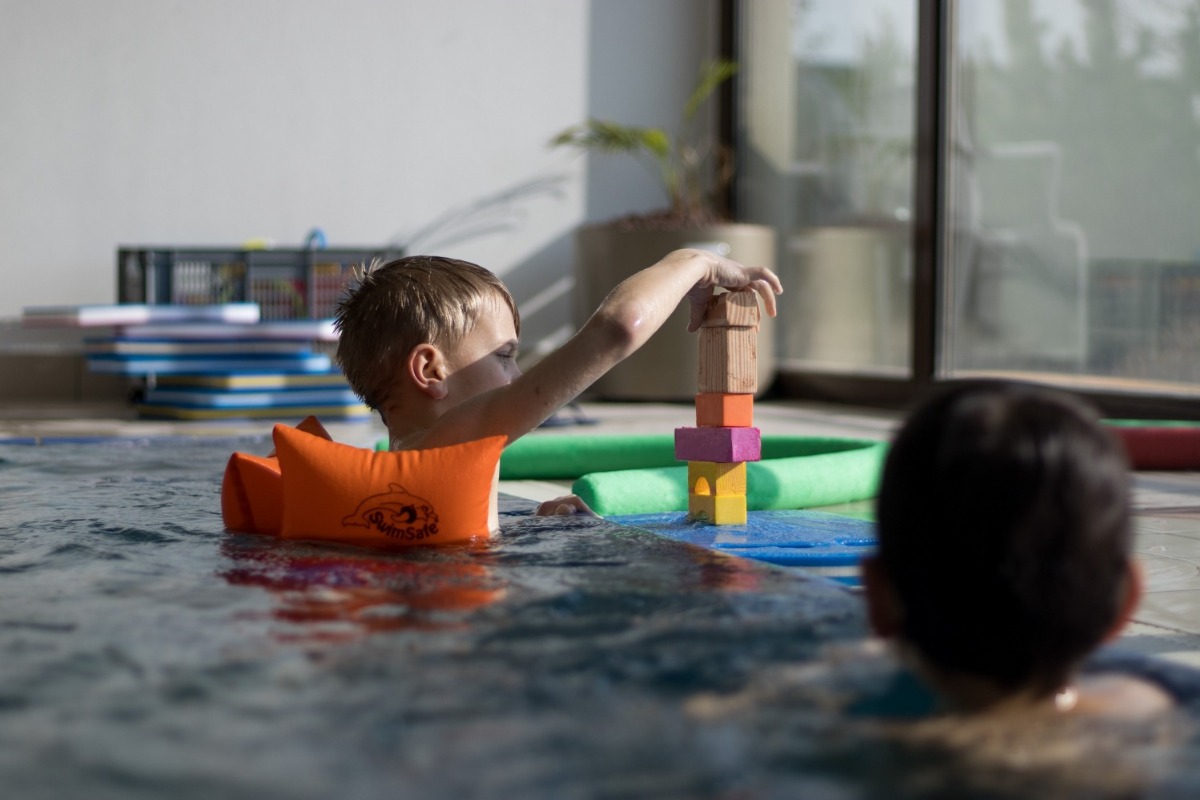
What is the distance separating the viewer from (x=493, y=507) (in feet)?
8.27

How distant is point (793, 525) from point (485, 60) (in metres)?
5.21

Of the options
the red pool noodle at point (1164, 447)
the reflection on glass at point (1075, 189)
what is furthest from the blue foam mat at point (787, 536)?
the reflection on glass at point (1075, 189)

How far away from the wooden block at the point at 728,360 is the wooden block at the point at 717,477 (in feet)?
0.53

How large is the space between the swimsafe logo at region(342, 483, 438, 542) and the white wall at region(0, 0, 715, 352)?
515cm

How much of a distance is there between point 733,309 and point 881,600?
146 centimetres

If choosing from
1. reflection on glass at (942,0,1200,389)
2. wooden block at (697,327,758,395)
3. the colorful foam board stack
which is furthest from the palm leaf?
wooden block at (697,327,758,395)

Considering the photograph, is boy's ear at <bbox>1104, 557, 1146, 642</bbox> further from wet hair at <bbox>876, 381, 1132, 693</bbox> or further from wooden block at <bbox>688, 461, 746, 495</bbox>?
wooden block at <bbox>688, 461, 746, 495</bbox>

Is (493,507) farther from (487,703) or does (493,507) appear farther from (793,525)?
(487,703)

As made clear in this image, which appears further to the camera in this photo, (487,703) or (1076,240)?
(1076,240)

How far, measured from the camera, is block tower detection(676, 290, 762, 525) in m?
2.80

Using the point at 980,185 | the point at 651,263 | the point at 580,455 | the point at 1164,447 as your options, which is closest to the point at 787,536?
the point at 580,455

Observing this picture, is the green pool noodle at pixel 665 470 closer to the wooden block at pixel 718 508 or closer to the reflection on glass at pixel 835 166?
the wooden block at pixel 718 508

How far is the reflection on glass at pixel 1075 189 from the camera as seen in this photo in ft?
16.6

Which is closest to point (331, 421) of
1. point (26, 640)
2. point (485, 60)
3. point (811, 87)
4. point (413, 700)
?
point (485, 60)
